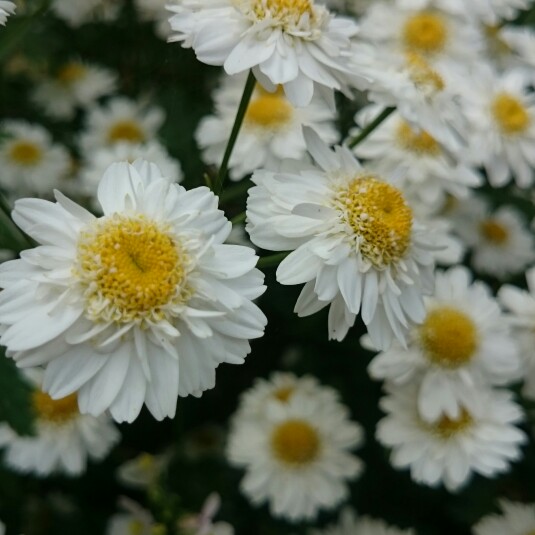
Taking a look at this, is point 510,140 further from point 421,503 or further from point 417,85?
point 421,503

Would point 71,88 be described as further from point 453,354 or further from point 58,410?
point 453,354

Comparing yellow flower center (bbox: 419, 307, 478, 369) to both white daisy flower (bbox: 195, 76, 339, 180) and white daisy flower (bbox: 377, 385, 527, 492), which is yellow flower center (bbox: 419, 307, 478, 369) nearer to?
white daisy flower (bbox: 377, 385, 527, 492)

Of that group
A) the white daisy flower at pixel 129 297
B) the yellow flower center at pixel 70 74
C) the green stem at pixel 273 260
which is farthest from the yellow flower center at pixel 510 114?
the yellow flower center at pixel 70 74

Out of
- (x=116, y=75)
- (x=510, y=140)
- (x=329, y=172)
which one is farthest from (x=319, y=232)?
(x=116, y=75)

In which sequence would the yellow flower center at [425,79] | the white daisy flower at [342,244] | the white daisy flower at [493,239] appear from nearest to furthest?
1. the white daisy flower at [342,244]
2. the yellow flower center at [425,79]
3. the white daisy flower at [493,239]

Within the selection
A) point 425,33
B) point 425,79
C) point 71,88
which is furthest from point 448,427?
point 71,88

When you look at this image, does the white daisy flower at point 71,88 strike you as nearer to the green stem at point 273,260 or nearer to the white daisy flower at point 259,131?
the white daisy flower at point 259,131
